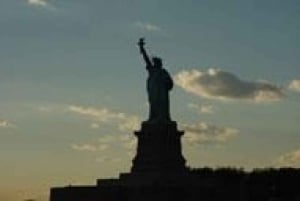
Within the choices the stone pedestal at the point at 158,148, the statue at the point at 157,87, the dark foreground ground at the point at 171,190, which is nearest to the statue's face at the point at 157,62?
the statue at the point at 157,87

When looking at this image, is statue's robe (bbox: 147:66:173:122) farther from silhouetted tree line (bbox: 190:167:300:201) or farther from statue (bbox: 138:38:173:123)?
silhouetted tree line (bbox: 190:167:300:201)

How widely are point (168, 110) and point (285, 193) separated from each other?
8.97 meters

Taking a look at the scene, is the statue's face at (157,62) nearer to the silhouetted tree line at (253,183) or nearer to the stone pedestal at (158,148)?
the stone pedestal at (158,148)

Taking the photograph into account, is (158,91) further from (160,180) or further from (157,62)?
(160,180)

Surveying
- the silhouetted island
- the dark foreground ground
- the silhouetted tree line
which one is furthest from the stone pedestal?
the silhouetted tree line

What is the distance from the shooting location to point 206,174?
55.8 m

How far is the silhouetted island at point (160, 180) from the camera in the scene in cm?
4531

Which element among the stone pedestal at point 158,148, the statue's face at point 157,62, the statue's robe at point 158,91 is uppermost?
the statue's face at point 157,62

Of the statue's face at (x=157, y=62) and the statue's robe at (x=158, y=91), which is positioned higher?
the statue's face at (x=157, y=62)

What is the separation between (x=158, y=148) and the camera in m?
47.7

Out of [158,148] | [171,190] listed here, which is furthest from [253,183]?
[171,190]

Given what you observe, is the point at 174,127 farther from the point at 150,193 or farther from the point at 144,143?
the point at 150,193

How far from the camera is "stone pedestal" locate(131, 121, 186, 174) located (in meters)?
47.3

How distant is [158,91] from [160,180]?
577 cm
